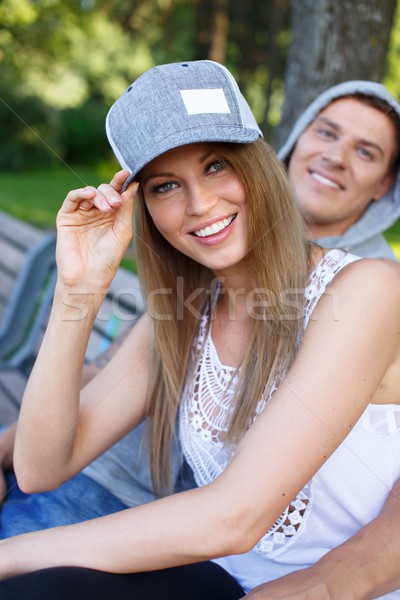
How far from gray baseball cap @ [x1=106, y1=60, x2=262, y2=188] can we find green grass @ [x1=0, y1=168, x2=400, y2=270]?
3.48 meters

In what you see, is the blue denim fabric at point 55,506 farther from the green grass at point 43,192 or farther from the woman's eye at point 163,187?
the green grass at point 43,192

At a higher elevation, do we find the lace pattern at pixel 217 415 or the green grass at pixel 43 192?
the lace pattern at pixel 217 415

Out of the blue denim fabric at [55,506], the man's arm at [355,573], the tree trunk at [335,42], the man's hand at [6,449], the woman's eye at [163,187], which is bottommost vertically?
the blue denim fabric at [55,506]

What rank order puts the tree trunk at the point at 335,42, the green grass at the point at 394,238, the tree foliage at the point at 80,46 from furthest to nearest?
the tree foliage at the point at 80,46
the green grass at the point at 394,238
the tree trunk at the point at 335,42

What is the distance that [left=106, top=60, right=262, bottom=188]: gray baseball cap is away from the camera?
186 centimetres

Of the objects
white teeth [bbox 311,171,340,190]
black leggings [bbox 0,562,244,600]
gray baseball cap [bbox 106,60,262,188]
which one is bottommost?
black leggings [bbox 0,562,244,600]

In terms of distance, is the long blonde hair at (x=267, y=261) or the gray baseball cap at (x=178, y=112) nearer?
the gray baseball cap at (x=178, y=112)

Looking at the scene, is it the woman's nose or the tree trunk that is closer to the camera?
the woman's nose

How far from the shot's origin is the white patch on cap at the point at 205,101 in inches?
73.8

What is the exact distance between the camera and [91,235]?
2225mm

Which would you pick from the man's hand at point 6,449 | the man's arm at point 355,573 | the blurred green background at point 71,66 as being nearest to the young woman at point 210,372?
the man's arm at point 355,573

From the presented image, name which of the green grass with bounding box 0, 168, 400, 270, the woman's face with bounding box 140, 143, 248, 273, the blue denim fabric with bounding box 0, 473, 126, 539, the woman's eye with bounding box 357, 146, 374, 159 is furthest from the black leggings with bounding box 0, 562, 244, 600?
the green grass with bounding box 0, 168, 400, 270

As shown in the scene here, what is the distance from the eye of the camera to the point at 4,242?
4.70m

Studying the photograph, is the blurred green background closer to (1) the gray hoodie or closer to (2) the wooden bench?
(2) the wooden bench
